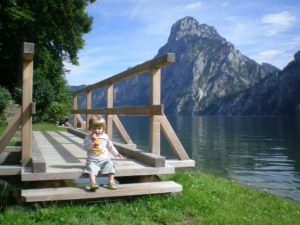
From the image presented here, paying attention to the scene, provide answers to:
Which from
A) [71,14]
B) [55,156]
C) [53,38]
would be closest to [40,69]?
[53,38]

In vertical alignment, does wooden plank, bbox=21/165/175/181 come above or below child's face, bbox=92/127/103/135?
below

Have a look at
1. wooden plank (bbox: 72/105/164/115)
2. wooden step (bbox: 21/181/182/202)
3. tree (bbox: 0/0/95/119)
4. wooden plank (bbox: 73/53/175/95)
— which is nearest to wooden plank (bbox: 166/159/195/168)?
wooden plank (bbox: 72/105/164/115)

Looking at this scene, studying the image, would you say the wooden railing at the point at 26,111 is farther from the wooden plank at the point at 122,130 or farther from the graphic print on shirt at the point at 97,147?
the wooden plank at the point at 122,130

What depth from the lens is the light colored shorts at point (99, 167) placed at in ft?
20.3

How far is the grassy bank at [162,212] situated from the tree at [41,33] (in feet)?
58.0

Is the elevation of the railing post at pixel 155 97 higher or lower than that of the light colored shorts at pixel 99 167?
higher

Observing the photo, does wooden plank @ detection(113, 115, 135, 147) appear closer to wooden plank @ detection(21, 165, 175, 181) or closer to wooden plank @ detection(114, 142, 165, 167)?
wooden plank @ detection(114, 142, 165, 167)

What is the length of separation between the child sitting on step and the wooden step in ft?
0.37

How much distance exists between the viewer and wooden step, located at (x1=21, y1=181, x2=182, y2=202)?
18.5ft

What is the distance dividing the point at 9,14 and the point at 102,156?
17.5 m

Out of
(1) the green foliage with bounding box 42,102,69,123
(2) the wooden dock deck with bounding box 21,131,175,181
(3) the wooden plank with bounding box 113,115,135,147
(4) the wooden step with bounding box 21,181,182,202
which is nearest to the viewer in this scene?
(4) the wooden step with bounding box 21,181,182,202

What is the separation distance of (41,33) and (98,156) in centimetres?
1989

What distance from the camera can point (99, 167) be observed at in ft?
20.6

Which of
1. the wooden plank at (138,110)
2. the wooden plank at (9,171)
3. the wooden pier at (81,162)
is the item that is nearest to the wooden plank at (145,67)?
the wooden pier at (81,162)
